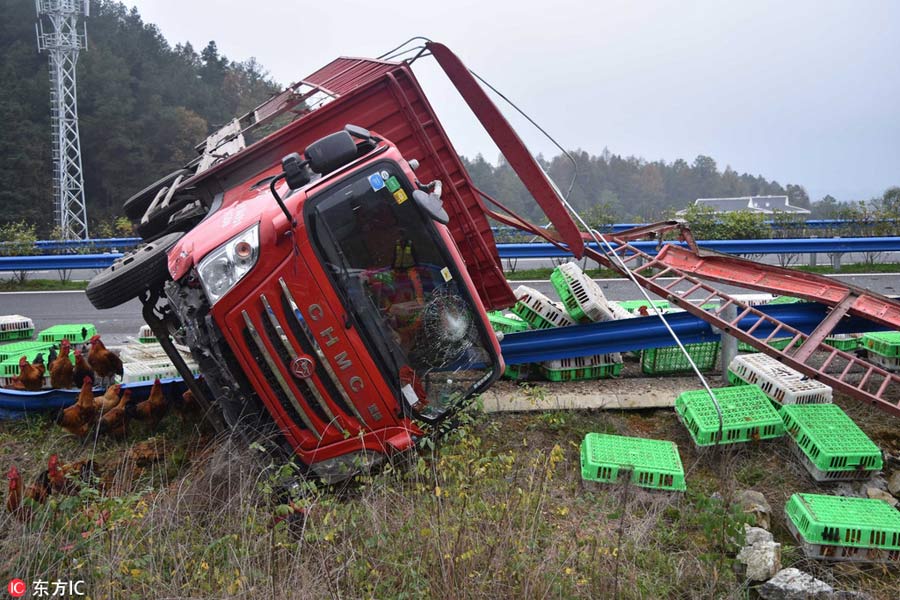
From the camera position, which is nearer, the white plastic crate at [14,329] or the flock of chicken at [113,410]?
the flock of chicken at [113,410]

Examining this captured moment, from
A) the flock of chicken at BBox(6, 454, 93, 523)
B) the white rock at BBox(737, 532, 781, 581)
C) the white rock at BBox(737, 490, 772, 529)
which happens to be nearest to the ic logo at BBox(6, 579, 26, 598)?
the flock of chicken at BBox(6, 454, 93, 523)

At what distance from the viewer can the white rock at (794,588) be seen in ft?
10.5

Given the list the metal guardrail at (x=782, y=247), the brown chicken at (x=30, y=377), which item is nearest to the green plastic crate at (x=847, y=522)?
the brown chicken at (x=30, y=377)

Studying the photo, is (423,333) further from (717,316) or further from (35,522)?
(717,316)

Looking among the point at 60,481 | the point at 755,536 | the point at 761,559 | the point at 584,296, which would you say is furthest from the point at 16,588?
the point at 584,296

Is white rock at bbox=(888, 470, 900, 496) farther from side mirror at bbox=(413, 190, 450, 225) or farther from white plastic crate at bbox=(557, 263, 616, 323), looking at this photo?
side mirror at bbox=(413, 190, 450, 225)

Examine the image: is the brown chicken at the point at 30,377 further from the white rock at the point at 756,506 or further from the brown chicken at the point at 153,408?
the white rock at the point at 756,506

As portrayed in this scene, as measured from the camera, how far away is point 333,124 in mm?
5527

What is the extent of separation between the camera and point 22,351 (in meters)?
6.39

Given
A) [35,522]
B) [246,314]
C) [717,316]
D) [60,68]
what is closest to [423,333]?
[246,314]

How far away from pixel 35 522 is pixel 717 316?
15.7 feet

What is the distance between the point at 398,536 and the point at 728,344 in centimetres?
365

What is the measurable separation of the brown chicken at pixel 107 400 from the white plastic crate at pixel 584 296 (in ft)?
12.1

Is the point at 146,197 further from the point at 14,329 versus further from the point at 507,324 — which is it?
the point at 507,324
